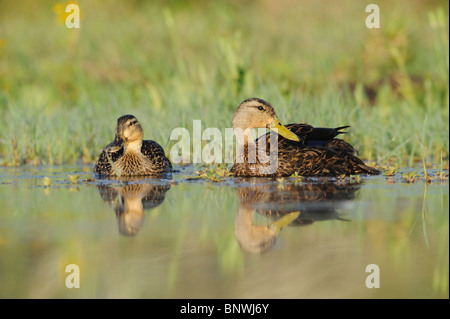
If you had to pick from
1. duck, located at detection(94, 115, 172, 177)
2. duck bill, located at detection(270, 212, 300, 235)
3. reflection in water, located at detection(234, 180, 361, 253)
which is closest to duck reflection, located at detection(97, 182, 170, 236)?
duck, located at detection(94, 115, 172, 177)

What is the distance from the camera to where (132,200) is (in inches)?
257

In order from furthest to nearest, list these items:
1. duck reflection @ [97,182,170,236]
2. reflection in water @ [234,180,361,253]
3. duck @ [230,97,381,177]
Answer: duck @ [230,97,381,177] → duck reflection @ [97,182,170,236] → reflection in water @ [234,180,361,253]

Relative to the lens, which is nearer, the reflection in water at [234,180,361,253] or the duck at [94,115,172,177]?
the reflection in water at [234,180,361,253]

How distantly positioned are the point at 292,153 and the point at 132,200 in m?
2.05

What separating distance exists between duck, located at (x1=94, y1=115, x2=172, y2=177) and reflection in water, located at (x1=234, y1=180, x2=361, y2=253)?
1.36 m

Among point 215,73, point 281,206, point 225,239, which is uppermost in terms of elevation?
point 215,73

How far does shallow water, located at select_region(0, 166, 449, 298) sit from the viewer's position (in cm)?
400

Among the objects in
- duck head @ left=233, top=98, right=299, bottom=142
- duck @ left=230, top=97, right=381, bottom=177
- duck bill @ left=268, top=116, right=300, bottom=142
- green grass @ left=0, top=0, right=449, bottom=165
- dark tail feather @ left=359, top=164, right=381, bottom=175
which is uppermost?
green grass @ left=0, top=0, right=449, bottom=165

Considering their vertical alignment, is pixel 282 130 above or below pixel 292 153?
above

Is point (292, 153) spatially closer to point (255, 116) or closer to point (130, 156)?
point (255, 116)

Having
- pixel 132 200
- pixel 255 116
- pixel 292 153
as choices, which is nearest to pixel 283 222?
pixel 132 200

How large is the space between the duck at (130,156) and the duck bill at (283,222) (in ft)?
8.88
